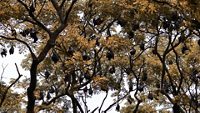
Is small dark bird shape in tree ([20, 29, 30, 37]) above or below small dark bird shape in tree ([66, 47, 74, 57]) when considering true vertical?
above

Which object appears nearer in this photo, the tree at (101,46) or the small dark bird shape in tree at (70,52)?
the tree at (101,46)

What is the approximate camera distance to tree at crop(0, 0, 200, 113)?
16.9m

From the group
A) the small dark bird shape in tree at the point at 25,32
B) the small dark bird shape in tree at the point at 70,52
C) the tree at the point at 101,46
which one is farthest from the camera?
the small dark bird shape in tree at the point at 70,52

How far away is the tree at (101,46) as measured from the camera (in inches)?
667

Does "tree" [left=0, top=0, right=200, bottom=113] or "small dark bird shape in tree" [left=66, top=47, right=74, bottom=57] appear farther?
"small dark bird shape in tree" [left=66, top=47, right=74, bottom=57]

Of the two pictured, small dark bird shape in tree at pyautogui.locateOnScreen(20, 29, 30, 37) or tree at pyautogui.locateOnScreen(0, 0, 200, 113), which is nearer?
tree at pyautogui.locateOnScreen(0, 0, 200, 113)

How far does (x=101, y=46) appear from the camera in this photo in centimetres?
2117

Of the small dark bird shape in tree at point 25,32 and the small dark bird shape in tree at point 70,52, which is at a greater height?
the small dark bird shape in tree at point 25,32

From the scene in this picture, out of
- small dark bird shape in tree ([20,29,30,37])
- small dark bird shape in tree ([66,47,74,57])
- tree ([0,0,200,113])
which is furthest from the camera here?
small dark bird shape in tree ([66,47,74,57])

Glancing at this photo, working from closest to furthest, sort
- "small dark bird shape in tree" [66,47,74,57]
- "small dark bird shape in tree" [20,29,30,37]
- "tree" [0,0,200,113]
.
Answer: "tree" [0,0,200,113], "small dark bird shape in tree" [20,29,30,37], "small dark bird shape in tree" [66,47,74,57]

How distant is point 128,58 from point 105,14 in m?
5.75

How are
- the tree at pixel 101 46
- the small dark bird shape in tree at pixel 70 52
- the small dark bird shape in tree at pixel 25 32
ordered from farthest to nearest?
1. the small dark bird shape in tree at pixel 70 52
2. the small dark bird shape in tree at pixel 25 32
3. the tree at pixel 101 46

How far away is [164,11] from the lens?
16.5m

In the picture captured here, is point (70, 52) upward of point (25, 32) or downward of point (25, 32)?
downward
